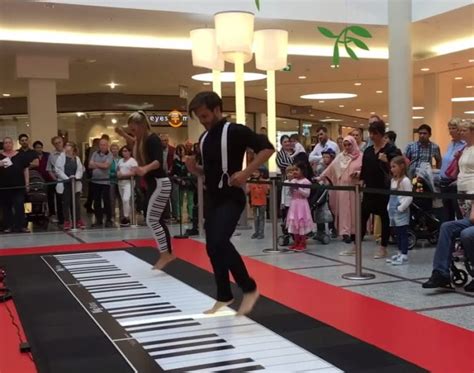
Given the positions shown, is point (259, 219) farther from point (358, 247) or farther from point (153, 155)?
point (153, 155)

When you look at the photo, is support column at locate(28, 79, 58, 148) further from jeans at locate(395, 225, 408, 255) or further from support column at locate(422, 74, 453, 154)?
support column at locate(422, 74, 453, 154)

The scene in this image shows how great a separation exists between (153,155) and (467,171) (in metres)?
3.16

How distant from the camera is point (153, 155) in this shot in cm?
568

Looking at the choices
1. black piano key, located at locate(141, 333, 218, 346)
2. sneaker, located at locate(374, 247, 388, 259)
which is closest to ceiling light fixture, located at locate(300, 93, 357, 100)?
sneaker, located at locate(374, 247, 388, 259)

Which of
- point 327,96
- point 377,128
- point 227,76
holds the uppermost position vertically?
point 327,96

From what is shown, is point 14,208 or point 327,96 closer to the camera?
point 14,208

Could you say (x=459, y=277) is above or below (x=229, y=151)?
below

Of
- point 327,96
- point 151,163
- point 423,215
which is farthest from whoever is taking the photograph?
point 327,96

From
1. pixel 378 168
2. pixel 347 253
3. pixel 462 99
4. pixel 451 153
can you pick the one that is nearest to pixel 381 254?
pixel 347 253

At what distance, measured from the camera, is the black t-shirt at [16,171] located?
10.0 meters

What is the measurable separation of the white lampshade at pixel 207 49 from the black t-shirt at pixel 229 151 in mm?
5340

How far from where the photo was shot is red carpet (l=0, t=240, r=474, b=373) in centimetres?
339

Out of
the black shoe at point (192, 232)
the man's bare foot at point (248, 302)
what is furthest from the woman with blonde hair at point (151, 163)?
the black shoe at point (192, 232)

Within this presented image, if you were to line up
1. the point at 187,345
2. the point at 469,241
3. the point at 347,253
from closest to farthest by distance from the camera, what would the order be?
1. the point at 187,345
2. the point at 469,241
3. the point at 347,253
